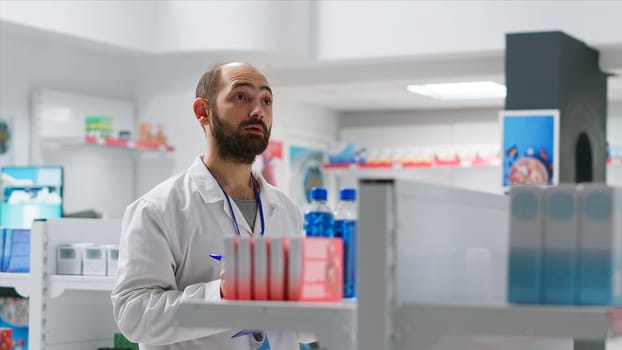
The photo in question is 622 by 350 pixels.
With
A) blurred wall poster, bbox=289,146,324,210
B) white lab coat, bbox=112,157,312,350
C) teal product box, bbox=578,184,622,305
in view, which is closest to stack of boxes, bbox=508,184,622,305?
teal product box, bbox=578,184,622,305

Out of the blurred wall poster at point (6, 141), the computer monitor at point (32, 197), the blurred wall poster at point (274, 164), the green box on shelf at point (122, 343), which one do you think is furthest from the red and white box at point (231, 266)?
the blurred wall poster at point (274, 164)

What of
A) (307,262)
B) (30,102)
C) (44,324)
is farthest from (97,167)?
(307,262)

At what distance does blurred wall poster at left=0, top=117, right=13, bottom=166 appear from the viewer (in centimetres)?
824

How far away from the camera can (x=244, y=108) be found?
115 inches

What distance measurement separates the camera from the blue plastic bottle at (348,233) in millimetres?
2521

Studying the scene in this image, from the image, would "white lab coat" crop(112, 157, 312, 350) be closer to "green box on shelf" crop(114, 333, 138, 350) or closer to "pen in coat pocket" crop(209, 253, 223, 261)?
"pen in coat pocket" crop(209, 253, 223, 261)

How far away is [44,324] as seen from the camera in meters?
4.75

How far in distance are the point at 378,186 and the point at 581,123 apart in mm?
6188

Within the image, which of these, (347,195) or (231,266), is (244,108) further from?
(231,266)

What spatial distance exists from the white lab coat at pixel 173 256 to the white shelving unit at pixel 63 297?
1834 mm

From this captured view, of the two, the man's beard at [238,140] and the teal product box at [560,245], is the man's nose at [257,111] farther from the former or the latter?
the teal product box at [560,245]

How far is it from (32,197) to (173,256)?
4354mm

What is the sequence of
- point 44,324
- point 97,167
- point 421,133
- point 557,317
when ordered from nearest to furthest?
point 557,317 → point 44,324 → point 97,167 → point 421,133

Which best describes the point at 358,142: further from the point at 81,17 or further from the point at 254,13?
the point at 81,17
